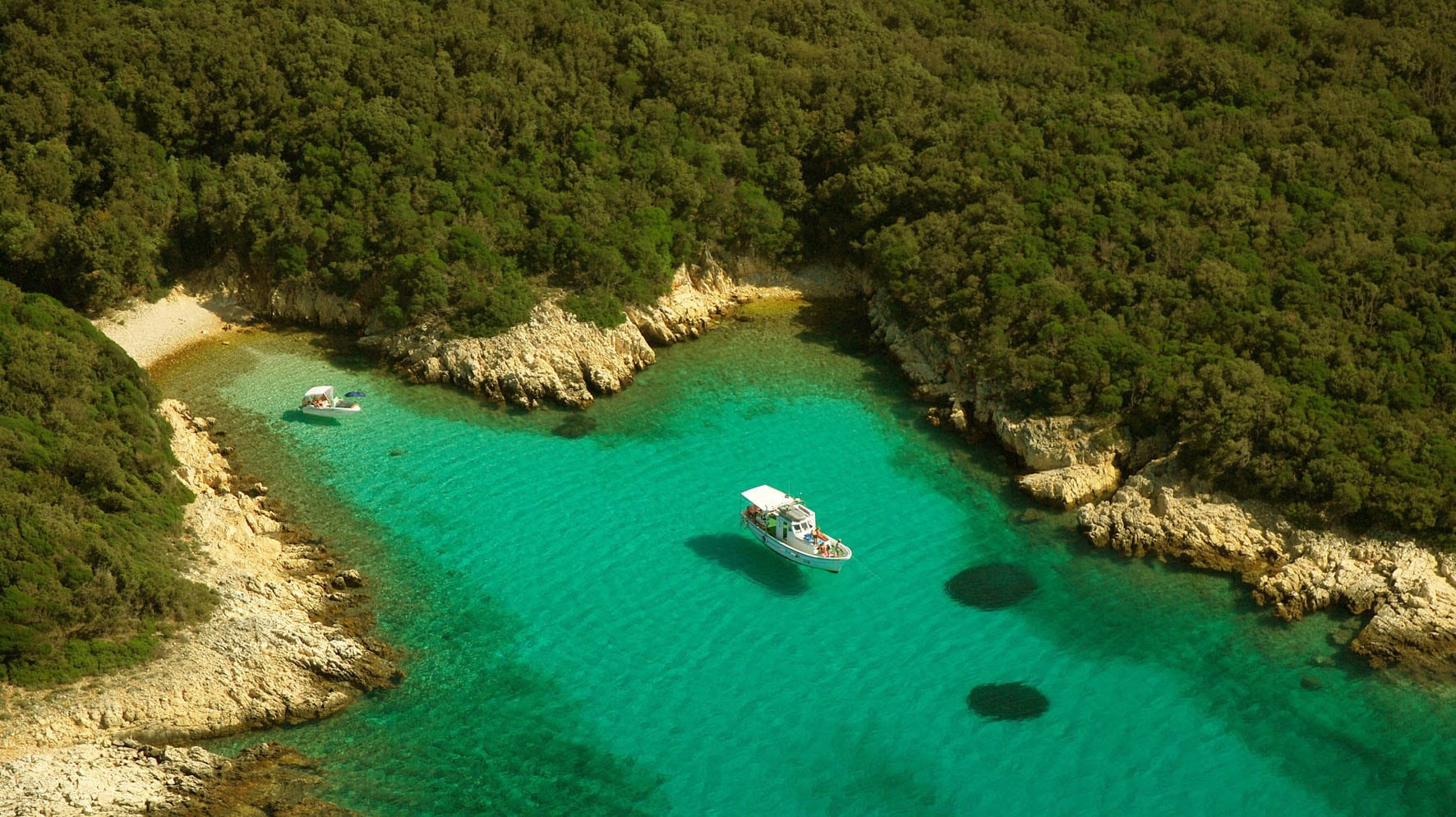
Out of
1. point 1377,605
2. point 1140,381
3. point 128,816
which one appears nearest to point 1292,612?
point 1377,605

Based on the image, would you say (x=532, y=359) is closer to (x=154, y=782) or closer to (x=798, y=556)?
(x=798, y=556)

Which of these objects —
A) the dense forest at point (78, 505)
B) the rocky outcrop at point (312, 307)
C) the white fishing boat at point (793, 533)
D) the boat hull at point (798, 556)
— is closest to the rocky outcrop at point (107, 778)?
the dense forest at point (78, 505)

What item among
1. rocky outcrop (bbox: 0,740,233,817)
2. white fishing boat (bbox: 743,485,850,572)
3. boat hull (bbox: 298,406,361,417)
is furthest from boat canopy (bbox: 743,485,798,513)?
rocky outcrop (bbox: 0,740,233,817)

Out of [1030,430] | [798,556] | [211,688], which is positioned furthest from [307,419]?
[1030,430]

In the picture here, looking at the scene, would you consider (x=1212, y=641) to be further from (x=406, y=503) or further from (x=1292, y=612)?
(x=406, y=503)

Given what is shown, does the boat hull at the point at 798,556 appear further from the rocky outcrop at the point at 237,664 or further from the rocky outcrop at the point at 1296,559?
the rocky outcrop at the point at 237,664

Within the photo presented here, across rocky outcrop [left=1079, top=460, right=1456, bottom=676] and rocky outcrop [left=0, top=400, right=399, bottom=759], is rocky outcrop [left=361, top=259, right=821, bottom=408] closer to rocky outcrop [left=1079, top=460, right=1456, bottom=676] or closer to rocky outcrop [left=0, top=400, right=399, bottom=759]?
rocky outcrop [left=0, top=400, right=399, bottom=759]
